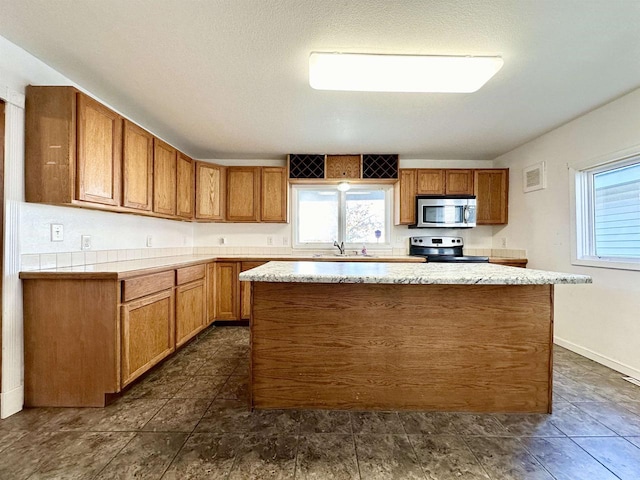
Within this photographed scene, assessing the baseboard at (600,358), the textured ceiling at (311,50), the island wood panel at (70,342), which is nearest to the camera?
the textured ceiling at (311,50)

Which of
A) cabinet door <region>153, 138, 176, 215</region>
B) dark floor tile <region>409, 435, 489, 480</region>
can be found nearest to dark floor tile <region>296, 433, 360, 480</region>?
dark floor tile <region>409, 435, 489, 480</region>

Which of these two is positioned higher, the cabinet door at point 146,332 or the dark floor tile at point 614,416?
the cabinet door at point 146,332

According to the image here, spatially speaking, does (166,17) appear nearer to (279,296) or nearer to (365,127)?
(279,296)

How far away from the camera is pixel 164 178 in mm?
2979

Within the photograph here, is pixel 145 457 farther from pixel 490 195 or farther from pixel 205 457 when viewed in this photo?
pixel 490 195

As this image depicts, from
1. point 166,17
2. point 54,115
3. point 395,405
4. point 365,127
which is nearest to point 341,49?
point 166,17

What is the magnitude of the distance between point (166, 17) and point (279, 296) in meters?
1.72

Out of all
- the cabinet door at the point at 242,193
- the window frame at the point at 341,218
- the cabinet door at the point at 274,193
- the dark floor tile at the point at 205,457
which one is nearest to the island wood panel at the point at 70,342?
the dark floor tile at the point at 205,457

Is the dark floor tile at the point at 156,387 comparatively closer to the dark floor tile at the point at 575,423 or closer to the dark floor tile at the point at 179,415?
the dark floor tile at the point at 179,415

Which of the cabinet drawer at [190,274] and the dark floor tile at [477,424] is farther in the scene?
the cabinet drawer at [190,274]

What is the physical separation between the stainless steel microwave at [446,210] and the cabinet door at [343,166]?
988 mm

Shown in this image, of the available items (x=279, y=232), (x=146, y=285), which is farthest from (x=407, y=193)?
(x=146, y=285)

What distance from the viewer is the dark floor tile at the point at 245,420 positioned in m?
1.65

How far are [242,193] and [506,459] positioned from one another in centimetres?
370
